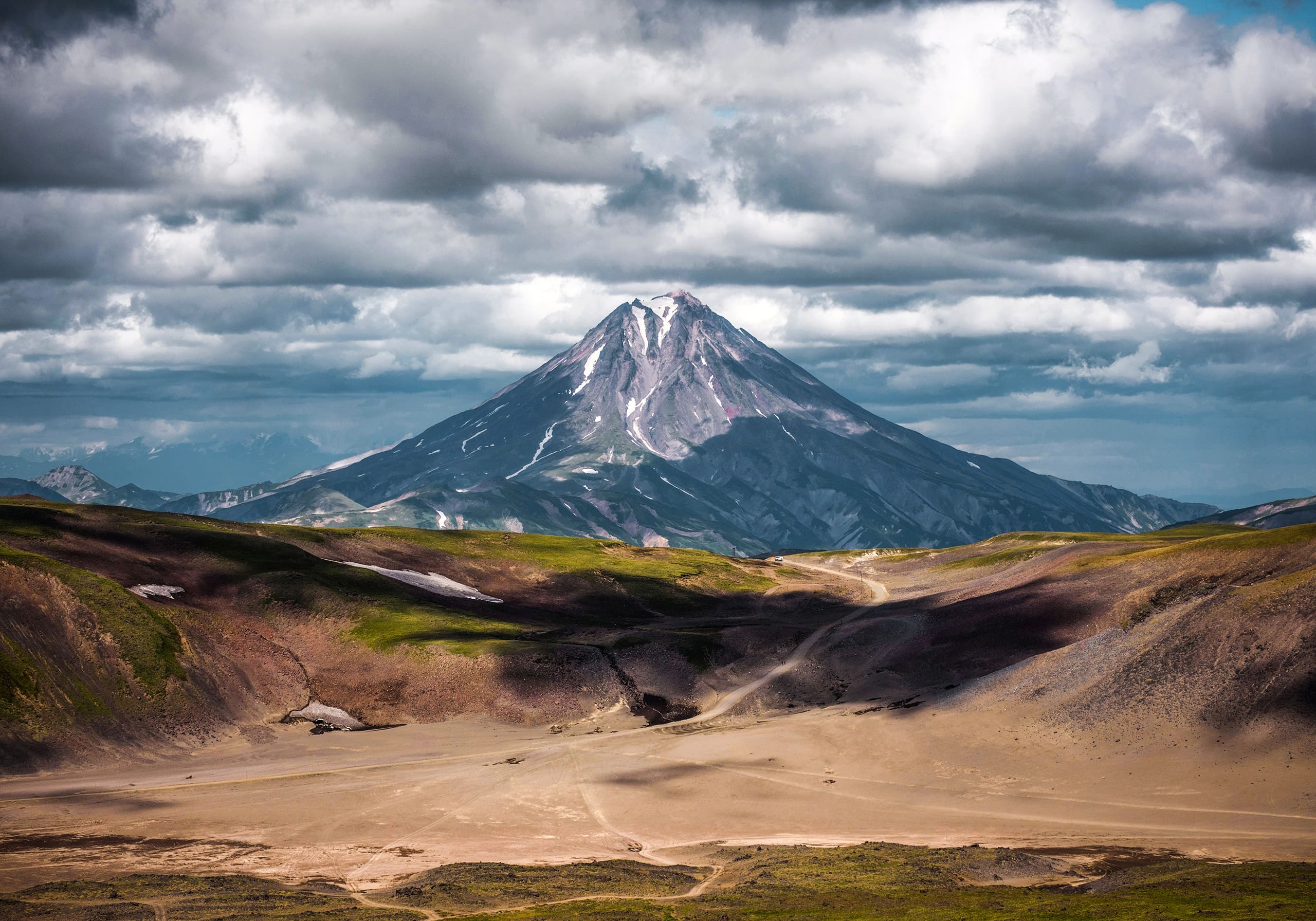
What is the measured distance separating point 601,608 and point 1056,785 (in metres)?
108

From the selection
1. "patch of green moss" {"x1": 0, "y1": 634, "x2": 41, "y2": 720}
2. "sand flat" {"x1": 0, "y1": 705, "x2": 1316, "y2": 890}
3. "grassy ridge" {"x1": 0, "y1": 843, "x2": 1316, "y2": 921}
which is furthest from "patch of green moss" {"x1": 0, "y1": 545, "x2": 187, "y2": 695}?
"grassy ridge" {"x1": 0, "y1": 843, "x2": 1316, "y2": 921}

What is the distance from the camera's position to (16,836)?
65.8 metres

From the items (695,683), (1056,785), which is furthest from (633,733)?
(1056,785)

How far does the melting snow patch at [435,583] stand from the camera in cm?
16938

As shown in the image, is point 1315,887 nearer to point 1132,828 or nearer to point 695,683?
point 1132,828

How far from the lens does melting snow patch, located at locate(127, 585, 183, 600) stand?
419 ft

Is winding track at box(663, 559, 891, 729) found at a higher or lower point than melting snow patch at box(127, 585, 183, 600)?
lower

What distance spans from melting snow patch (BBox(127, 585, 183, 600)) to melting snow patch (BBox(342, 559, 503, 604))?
109ft

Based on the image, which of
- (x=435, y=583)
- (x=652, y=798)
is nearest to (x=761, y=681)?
(x=652, y=798)

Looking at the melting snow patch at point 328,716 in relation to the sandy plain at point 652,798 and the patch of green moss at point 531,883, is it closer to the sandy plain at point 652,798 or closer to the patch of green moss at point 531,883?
the sandy plain at point 652,798

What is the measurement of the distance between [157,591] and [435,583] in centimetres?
5096

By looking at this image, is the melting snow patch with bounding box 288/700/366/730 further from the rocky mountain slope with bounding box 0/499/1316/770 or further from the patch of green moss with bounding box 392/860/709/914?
the patch of green moss with bounding box 392/860/709/914

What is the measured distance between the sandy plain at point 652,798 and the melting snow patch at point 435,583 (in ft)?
209

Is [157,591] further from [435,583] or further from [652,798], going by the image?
[652,798]
